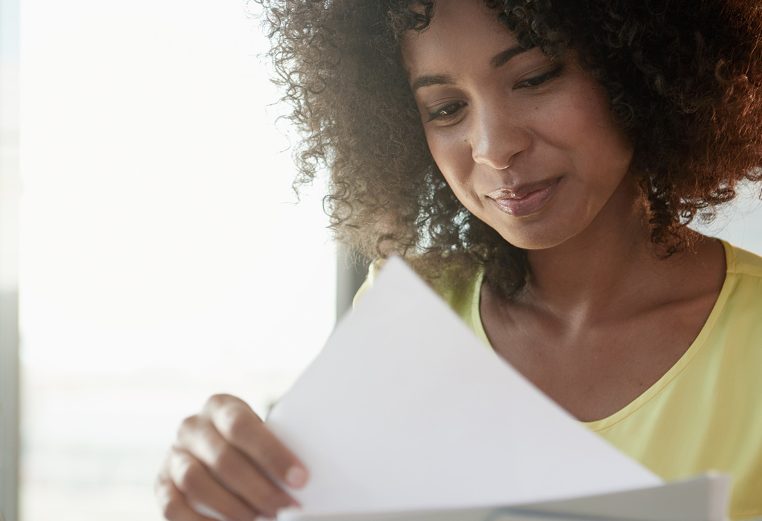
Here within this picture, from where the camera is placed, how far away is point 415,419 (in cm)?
68

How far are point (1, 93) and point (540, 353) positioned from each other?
4.87 ft

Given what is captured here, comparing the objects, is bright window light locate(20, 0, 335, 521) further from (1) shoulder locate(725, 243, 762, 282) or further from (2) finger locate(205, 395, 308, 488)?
(2) finger locate(205, 395, 308, 488)

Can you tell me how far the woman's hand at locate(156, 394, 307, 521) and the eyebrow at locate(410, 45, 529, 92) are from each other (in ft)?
1.75

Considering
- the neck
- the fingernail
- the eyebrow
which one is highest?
the eyebrow

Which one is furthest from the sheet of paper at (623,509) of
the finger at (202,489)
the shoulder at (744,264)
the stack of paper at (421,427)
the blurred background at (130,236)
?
the blurred background at (130,236)

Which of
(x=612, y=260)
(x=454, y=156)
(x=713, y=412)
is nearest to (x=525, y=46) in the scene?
(x=454, y=156)

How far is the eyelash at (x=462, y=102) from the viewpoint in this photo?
3.82 feet

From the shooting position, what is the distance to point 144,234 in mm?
2428

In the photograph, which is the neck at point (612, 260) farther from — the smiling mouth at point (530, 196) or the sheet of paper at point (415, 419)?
the sheet of paper at point (415, 419)

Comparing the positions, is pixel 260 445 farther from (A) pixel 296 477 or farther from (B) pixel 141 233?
(B) pixel 141 233

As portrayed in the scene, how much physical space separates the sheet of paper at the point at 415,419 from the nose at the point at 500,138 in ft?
1.63

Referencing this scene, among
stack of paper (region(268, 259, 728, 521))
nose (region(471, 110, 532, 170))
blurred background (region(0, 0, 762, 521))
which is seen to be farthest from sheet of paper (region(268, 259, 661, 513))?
blurred background (region(0, 0, 762, 521))

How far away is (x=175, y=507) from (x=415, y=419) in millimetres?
250

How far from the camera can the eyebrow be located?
3.78 ft
